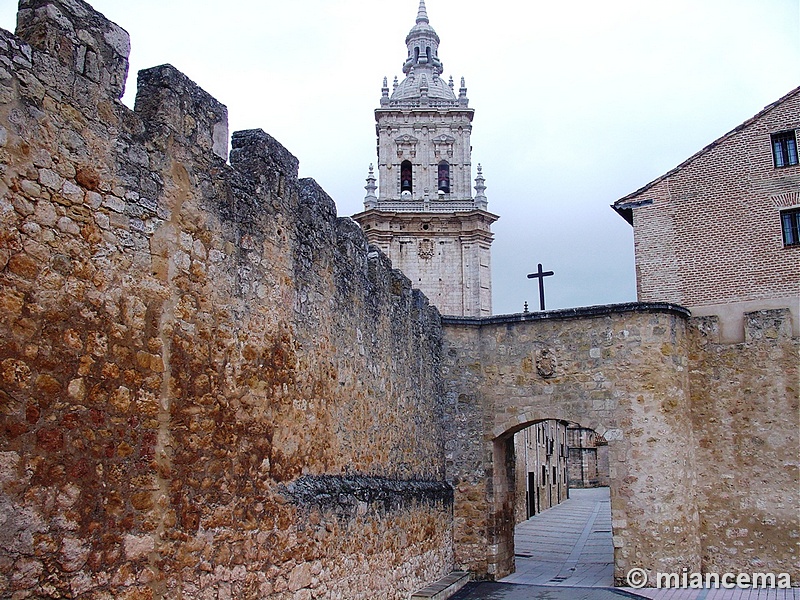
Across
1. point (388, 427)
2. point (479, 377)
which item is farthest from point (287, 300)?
point (479, 377)

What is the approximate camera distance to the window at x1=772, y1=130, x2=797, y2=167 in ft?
44.6

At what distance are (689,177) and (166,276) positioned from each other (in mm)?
11469

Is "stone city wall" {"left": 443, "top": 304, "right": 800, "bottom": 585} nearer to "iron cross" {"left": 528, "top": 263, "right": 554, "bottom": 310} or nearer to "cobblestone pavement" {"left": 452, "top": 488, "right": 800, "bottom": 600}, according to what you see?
"cobblestone pavement" {"left": 452, "top": 488, "right": 800, "bottom": 600}

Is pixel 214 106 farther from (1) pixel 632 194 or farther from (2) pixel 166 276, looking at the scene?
(1) pixel 632 194

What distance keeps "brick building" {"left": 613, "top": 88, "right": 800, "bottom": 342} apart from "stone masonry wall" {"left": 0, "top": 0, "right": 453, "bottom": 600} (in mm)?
7735

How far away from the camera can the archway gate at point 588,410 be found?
12.3 metres

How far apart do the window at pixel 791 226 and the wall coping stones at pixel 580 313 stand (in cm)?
204

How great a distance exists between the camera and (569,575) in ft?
45.7

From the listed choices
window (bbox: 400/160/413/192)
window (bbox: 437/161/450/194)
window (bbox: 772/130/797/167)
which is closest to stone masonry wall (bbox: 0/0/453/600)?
window (bbox: 772/130/797/167)

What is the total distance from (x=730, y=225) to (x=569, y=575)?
6.75m

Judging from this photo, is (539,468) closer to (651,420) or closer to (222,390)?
(651,420)

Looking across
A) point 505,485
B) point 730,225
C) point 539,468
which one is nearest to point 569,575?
point 505,485

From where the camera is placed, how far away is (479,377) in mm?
13703

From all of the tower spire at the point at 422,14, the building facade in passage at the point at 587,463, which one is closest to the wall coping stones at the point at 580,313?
the building facade in passage at the point at 587,463
